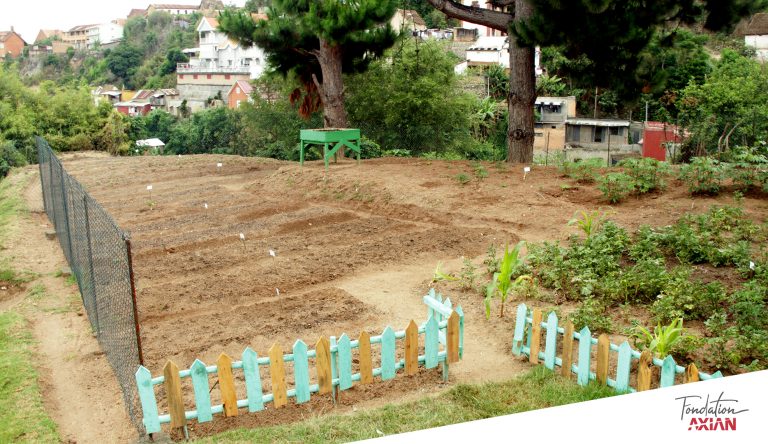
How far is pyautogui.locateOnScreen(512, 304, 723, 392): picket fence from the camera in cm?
440

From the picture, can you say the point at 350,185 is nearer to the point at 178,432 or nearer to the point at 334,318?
the point at 334,318

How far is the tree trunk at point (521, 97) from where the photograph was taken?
13.4 m

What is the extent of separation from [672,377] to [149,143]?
3365 cm

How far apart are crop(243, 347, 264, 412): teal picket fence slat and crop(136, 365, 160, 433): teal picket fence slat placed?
0.59m

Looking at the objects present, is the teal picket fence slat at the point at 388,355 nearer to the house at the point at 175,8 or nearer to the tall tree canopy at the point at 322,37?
the tall tree canopy at the point at 322,37

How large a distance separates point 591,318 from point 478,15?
9646mm

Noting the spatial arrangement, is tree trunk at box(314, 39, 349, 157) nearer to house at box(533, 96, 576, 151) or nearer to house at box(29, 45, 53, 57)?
house at box(533, 96, 576, 151)

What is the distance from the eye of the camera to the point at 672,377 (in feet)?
14.4

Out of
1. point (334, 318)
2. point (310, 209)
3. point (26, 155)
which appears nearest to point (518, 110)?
point (310, 209)

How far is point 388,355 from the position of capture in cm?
503

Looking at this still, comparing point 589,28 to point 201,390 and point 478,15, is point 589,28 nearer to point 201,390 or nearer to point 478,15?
point 478,15

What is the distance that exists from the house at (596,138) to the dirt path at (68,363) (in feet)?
94.9

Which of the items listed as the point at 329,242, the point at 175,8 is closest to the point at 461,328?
the point at 329,242

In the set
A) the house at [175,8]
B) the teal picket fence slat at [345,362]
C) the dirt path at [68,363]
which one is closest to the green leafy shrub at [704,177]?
the teal picket fence slat at [345,362]
